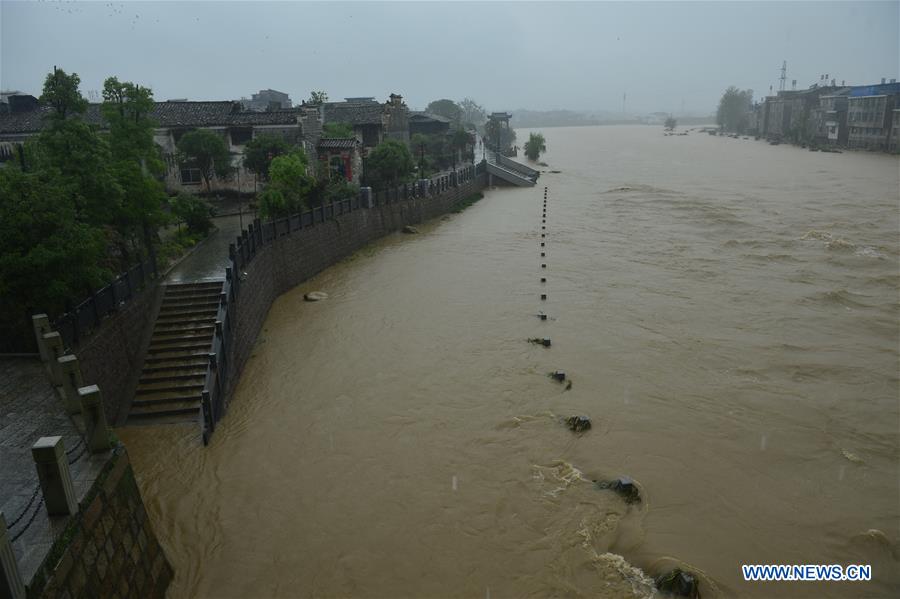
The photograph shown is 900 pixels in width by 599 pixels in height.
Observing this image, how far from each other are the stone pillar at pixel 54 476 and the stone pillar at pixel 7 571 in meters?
1.04

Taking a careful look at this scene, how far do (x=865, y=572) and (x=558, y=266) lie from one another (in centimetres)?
1832

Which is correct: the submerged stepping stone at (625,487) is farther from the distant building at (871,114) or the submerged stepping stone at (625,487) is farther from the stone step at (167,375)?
the distant building at (871,114)

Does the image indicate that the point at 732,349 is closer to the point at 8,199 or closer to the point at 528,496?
the point at 528,496

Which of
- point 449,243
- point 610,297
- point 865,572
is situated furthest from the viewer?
point 449,243

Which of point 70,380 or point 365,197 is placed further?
point 365,197

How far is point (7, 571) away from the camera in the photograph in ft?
17.6

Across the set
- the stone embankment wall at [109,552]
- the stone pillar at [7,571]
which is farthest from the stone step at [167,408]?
the stone pillar at [7,571]

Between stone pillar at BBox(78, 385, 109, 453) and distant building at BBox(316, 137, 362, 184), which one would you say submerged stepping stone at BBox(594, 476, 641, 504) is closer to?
stone pillar at BBox(78, 385, 109, 453)

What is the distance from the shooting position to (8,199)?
11.9 meters

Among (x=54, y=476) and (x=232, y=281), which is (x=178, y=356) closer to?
(x=232, y=281)

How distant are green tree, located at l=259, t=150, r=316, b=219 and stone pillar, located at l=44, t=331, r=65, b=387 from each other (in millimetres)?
14305

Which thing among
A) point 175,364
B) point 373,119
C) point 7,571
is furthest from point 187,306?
point 373,119

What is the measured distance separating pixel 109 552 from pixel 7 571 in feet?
6.41

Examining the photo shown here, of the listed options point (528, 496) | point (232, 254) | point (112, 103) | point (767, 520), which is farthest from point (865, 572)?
point (112, 103)
